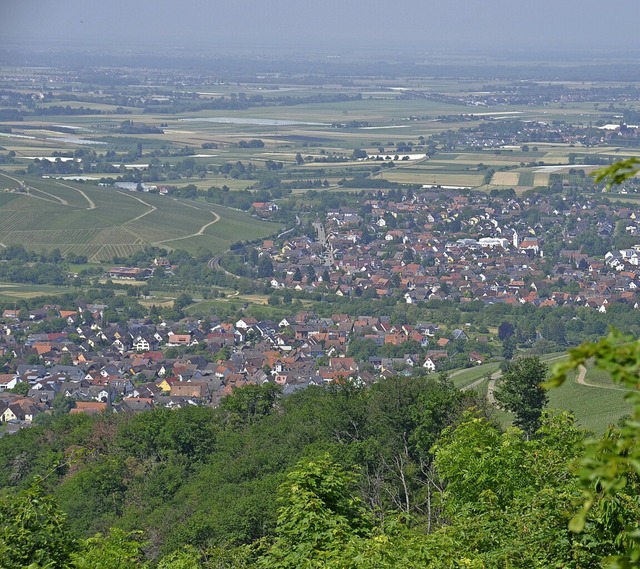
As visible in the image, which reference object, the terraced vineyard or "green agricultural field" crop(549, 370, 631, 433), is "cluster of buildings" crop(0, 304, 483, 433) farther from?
the terraced vineyard

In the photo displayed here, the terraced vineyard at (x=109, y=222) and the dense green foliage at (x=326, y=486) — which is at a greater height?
the dense green foliage at (x=326, y=486)

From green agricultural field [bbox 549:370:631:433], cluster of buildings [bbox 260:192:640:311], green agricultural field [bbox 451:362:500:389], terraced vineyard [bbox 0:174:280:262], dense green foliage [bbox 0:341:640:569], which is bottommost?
cluster of buildings [bbox 260:192:640:311]

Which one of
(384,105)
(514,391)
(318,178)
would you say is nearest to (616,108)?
(384,105)

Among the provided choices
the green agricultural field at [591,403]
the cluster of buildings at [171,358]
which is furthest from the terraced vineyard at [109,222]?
the green agricultural field at [591,403]

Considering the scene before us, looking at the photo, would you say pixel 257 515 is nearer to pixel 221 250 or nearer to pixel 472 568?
pixel 472 568

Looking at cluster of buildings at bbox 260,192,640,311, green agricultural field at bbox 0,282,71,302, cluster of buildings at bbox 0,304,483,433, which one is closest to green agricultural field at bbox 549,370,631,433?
cluster of buildings at bbox 0,304,483,433

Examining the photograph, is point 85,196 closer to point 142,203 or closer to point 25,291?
point 142,203

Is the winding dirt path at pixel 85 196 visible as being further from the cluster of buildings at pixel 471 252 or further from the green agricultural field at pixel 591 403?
the green agricultural field at pixel 591 403

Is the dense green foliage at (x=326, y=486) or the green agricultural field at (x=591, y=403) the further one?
the green agricultural field at (x=591, y=403)
